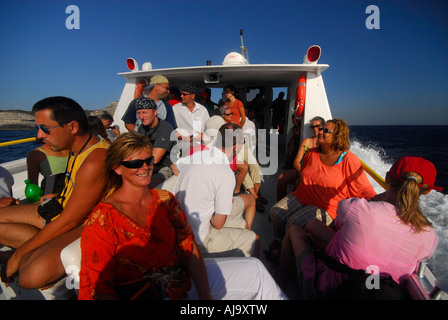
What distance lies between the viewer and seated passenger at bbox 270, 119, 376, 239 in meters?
2.04

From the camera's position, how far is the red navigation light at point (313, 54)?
3.53 metres

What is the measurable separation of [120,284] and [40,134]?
1020 mm

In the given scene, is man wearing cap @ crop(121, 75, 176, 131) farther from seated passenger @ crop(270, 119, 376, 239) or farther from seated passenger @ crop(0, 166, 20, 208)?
seated passenger @ crop(270, 119, 376, 239)

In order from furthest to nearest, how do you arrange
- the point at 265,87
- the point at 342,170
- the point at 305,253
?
1. the point at 265,87
2. the point at 342,170
3. the point at 305,253

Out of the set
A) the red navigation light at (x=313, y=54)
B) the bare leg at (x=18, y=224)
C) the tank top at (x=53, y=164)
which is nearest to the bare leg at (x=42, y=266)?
the bare leg at (x=18, y=224)

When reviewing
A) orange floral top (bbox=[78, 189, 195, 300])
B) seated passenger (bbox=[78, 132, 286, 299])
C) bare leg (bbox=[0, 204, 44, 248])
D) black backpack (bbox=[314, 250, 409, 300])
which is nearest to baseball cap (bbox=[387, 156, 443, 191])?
black backpack (bbox=[314, 250, 409, 300])

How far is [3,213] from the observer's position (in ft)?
5.23

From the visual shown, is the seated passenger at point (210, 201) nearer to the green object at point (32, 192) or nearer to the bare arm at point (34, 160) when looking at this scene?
the green object at point (32, 192)

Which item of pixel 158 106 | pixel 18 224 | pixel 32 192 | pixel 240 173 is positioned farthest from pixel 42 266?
pixel 158 106

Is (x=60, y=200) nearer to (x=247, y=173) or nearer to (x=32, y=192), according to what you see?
(x=32, y=192)

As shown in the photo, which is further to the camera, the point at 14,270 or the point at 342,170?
the point at 342,170
